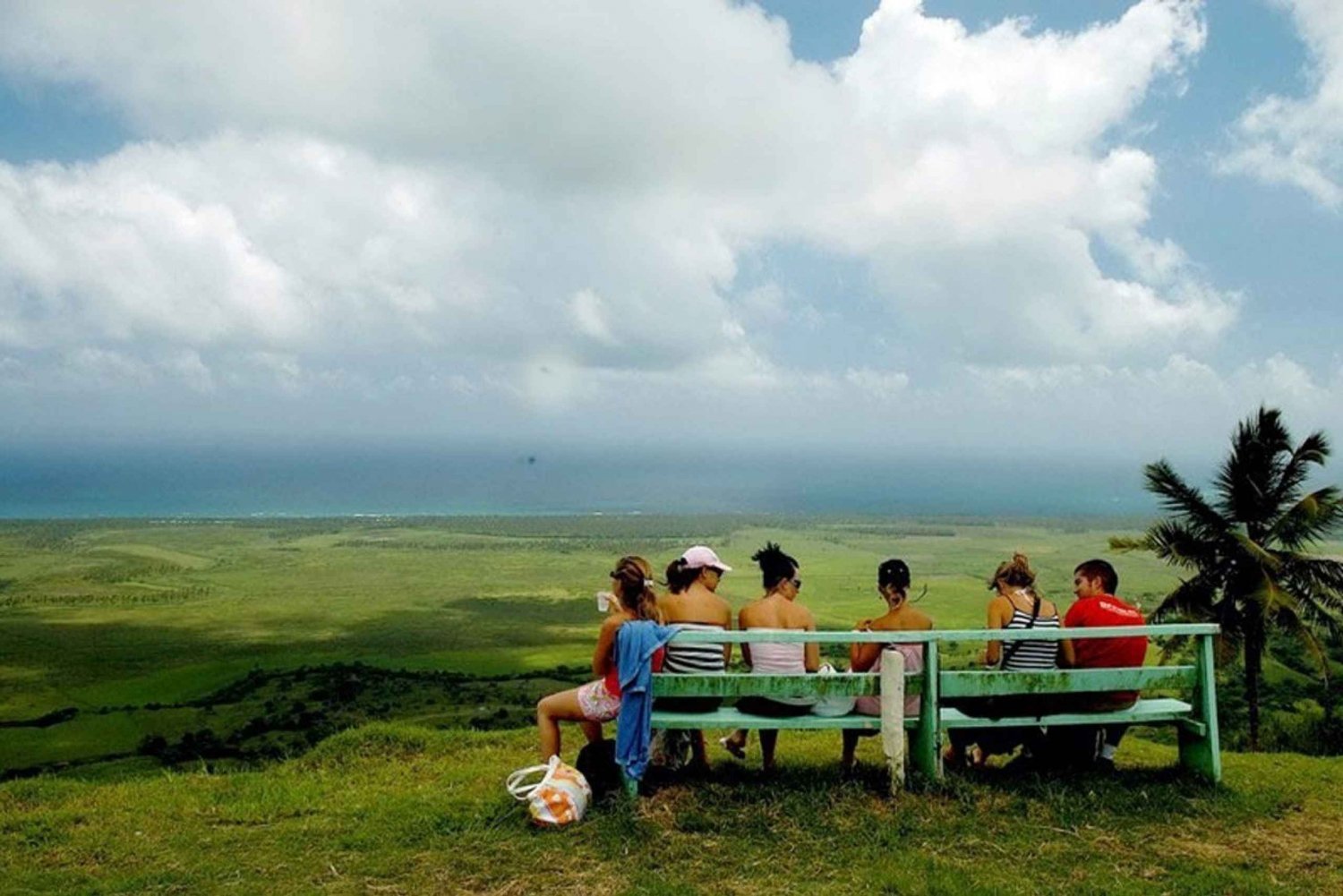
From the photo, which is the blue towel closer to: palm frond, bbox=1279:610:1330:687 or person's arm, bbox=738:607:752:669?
person's arm, bbox=738:607:752:669

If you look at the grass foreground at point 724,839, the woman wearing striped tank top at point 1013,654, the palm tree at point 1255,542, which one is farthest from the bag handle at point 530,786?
the palm tree at point 1255,542

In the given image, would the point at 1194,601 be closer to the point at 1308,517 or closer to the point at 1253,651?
the point at 1253,651

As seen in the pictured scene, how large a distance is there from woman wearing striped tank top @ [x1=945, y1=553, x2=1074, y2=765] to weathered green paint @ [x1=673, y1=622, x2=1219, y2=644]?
27 centimetres

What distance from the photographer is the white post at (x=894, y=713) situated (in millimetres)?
6488

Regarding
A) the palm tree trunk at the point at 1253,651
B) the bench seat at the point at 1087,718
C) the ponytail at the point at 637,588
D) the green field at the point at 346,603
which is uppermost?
the ponytail at the point at 637,588

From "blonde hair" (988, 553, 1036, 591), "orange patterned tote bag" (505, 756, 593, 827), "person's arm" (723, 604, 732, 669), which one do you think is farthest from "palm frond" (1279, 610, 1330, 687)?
"orange patterned tote bag" (505, 756, 593, 827)

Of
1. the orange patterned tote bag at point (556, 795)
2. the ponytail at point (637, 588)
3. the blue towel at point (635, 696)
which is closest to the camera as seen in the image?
the orange patterned tote bag at point (556, 795)

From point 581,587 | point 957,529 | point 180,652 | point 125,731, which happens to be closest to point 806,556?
point 581,587

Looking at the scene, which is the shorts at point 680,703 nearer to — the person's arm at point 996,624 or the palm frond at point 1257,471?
the person's arm at point 996,624

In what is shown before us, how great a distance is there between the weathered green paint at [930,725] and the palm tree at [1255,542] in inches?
650

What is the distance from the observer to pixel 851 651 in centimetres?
718

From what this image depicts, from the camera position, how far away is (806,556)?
335 feet

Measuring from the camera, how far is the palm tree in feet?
66.4

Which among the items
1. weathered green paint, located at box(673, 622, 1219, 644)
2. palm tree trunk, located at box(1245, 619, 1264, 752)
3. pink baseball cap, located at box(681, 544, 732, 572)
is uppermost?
pink baseball cap, located at box(681, 544, 732, 572)
